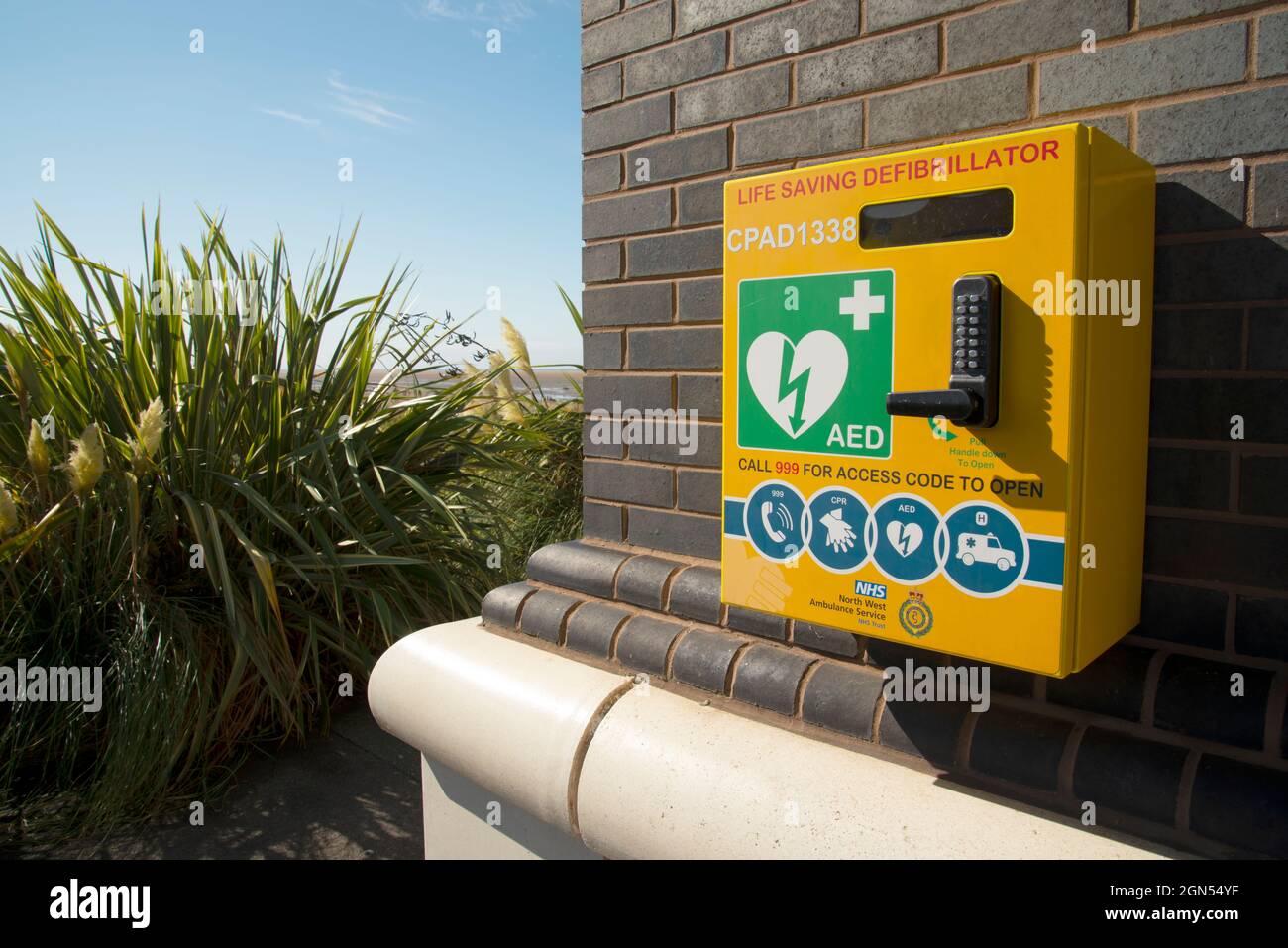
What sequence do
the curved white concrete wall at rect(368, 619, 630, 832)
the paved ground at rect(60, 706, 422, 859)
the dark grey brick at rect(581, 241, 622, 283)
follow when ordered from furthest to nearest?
1. the paved ground at rect(60, 706, 422, 859)
2. the dark grey brick at rect(581, 241, 622, 283)
3. the curved white concrete wall at rect(368, 619, 630, 832)

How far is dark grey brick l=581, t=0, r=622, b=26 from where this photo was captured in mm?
2518

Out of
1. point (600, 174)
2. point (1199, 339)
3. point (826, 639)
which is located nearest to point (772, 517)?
point (826, 639)

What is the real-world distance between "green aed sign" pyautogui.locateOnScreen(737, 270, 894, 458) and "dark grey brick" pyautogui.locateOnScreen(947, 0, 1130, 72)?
590 millimetres

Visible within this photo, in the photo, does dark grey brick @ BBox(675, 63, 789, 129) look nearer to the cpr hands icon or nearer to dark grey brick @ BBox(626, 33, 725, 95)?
dark grey brick @ BBox(626, 33, 725, 95)

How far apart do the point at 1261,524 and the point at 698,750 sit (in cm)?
111

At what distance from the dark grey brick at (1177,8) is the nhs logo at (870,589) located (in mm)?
1120

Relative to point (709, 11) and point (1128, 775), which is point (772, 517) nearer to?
point (1128, 775)

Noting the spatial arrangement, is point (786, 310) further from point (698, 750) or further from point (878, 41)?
point (698, 750)

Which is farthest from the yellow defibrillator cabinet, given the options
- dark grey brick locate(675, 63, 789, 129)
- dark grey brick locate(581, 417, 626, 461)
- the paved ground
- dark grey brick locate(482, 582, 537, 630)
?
the paved ground

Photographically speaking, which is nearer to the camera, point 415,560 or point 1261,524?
point 1261,524

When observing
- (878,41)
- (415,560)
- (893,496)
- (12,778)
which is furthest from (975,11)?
(12,778)

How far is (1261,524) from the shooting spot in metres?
1.54

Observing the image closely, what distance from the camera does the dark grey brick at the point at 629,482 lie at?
240 centimetres
